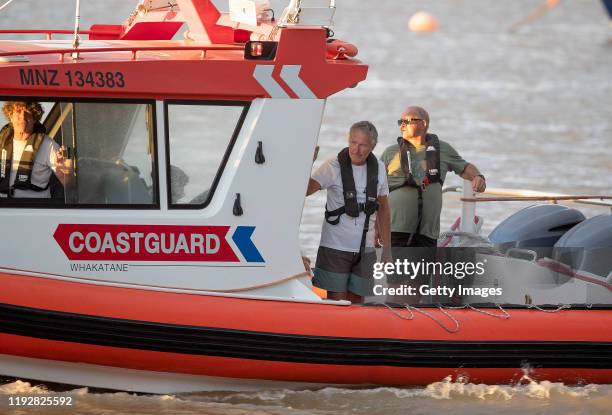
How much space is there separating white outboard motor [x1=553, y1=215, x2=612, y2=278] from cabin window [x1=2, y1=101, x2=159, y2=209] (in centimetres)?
251

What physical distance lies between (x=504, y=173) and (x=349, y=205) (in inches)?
364

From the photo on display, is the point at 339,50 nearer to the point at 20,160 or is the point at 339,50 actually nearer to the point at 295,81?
the point at 295,81

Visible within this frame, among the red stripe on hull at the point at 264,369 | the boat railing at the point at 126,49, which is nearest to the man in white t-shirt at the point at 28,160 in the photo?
the boat railing at the point at 126,49

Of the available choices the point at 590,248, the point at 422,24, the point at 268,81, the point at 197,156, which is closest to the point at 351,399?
the point at 197,156

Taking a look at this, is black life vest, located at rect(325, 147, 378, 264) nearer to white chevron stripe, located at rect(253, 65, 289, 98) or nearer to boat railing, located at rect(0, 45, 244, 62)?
white chevron stripe, located at rect(253, 65, 289, 98)

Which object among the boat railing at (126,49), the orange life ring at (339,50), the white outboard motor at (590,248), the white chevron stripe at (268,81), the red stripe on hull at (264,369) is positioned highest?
the orange life ring at (339,50)

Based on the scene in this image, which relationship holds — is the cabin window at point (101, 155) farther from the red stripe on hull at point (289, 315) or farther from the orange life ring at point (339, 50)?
the orange life ring at point (339, 50)

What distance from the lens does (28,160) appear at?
6.48 meters

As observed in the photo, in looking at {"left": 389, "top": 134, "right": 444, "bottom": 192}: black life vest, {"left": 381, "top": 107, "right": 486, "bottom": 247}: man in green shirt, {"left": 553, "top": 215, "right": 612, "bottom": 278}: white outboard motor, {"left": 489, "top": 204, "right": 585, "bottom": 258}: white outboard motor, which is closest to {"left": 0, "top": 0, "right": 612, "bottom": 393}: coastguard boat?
{"left": 553, "top": 215, "right": 612, "bottom": 278}: white outboard motor

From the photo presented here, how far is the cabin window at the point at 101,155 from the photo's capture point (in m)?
6.49

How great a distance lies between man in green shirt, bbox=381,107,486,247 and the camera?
737 centimetres

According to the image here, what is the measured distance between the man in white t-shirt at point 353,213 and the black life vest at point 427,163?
40 centimetres

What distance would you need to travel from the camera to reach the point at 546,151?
1783cm

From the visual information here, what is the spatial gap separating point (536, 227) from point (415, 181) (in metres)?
1.11
